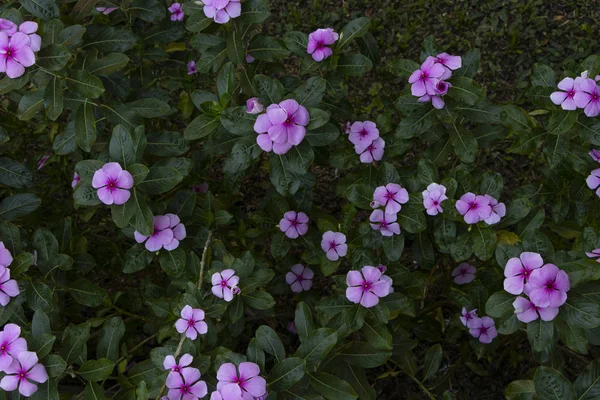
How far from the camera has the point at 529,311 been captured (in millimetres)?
1516

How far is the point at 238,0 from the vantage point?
6.00ft

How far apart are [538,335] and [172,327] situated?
1.07 meters

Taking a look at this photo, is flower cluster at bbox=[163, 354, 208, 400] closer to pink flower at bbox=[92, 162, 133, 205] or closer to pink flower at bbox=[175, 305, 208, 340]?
pink flower at bbox=[175, 305, 208, 340]

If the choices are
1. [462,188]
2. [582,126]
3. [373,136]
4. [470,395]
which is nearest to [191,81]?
[373,136]

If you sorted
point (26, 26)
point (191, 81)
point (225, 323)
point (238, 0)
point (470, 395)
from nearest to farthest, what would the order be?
point (26, 26) < point (238, 0) < point (225, 323) < point (191, 81) < point (470, 395)

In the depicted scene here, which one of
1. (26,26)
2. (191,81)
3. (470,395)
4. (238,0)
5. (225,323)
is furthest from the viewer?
(470,395)

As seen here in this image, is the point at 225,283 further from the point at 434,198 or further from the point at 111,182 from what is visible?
the point at 434,198

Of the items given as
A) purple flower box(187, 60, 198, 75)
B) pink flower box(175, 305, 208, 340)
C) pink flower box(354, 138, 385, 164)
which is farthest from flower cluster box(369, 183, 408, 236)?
purple flower box(187, 60, 198, 75)

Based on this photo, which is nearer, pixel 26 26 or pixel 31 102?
pixel 26 26

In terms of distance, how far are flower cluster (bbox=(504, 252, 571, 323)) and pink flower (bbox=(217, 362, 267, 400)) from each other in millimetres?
661

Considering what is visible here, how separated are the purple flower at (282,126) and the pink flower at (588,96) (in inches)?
30.6

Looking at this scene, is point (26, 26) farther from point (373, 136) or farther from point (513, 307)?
point (513, 307)

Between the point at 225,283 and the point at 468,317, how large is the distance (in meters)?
0.94

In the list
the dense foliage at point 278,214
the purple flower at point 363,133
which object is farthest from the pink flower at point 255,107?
the purple flower at point 363,133
